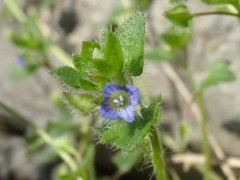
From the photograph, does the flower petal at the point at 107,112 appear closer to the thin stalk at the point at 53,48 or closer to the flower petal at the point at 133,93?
the flower petal at the point at 133,93

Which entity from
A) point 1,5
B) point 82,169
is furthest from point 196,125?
point 1,5

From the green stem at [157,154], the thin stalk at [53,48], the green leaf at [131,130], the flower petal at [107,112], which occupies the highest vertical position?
the thin stalk at [53,48]

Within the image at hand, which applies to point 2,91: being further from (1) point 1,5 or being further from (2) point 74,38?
(1) point 1,5

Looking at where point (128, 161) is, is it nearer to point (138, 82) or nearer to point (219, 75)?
point (138, 82)

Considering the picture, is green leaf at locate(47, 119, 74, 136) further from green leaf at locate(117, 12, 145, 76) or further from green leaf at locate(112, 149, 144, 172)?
green leaf at locate(117, 12, 145, 76)

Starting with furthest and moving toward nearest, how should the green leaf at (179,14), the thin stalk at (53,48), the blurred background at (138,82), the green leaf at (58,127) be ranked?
the thin stalk at (53,48), the green leaf at (58,127), the blurred background at (138,82), the green leaf at (179,14)

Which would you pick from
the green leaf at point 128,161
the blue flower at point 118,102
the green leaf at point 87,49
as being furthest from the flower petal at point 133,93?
the green leaf at point 128,161

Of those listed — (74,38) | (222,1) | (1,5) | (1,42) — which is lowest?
(222,1)
